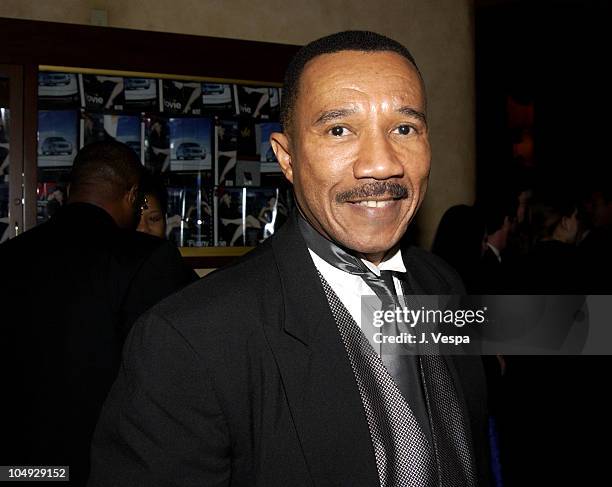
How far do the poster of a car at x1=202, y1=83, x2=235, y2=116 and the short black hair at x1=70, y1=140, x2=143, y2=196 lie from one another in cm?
114

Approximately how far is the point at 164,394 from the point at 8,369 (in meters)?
1.12

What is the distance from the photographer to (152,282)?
6.25 ft

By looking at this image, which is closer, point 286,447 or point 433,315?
point 286,447

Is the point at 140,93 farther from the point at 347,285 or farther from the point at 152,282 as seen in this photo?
the point at 347,285

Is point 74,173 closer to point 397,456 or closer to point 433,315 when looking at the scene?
point 433,315

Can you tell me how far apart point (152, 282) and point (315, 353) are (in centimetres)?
97

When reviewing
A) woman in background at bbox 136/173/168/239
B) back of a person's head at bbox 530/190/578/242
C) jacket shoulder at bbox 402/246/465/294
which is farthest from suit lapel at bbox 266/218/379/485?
back of a person's head at bbox 530/190/578/242

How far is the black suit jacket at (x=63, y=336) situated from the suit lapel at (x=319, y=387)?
2.91 ft

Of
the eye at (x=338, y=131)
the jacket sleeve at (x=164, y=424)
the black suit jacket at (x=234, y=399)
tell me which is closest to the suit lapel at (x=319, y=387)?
the black suit jacket at (x=234, y=399)

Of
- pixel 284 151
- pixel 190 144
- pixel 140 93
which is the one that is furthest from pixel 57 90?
Result: pixel 284 151

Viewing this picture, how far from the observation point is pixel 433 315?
137cm

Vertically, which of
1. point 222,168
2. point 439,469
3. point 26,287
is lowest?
point 439,469

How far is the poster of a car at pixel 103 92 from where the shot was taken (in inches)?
120

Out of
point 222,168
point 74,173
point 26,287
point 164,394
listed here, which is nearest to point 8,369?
point 26,287
